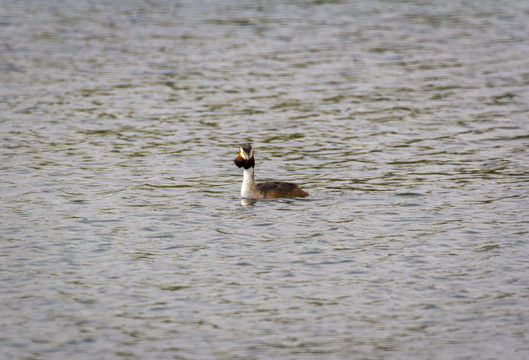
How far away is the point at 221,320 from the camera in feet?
42.4

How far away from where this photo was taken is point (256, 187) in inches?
757

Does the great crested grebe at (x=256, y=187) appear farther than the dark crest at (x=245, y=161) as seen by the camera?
No

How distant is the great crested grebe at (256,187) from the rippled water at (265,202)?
24 centimetres

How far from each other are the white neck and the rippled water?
30cm

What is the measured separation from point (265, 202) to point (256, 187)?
0.38 m

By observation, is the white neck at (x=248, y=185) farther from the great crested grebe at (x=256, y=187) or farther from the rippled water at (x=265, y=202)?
the rippled water at (x=265, y=202)

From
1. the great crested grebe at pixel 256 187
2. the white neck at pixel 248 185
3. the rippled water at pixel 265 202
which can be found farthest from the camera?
the white neck at pixel 248 185

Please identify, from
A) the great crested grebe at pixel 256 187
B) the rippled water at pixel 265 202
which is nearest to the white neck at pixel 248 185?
the great crested grebe at pixel 256 187

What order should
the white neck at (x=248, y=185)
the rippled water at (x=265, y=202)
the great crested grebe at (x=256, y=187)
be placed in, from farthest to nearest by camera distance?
the white neck at (x=248, y=185), the great crested grebe at (x=256, y=187), the rippled water at (x=265, y=202)

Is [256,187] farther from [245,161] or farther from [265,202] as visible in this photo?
[245,161]

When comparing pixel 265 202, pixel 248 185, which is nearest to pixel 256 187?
pixel 248 185

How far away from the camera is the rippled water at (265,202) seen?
500 inches

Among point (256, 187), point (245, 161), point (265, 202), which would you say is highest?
point (245, 161)

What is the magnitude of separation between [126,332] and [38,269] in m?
3.23
